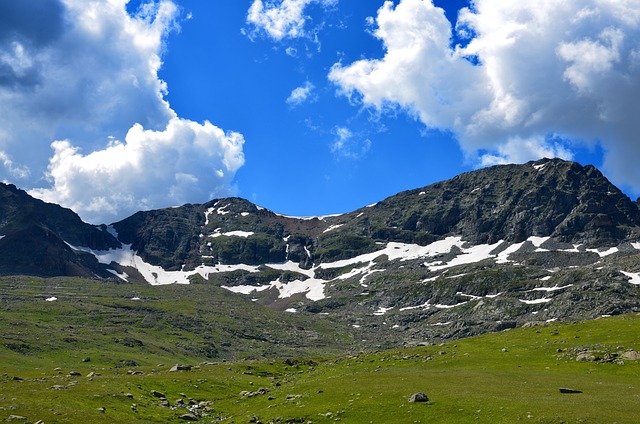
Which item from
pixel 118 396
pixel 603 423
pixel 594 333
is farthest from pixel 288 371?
pixel 603 423

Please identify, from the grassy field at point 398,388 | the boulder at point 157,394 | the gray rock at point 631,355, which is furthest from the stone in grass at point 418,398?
the gray rock at point 631,355

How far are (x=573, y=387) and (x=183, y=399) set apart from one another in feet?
136

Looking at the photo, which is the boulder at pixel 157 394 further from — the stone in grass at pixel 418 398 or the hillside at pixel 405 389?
the stone in grass at pixel 418 398

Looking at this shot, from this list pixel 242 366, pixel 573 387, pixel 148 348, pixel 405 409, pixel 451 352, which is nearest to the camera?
pixel 405 409

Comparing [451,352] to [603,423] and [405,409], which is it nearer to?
[405,409]

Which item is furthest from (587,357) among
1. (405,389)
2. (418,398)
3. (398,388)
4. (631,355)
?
(418,398)

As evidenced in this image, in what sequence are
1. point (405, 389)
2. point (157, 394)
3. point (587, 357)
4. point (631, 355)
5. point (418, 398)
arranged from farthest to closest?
point (587, 357)
point (631, 355)
point (157, 394)
point (405, 389)
point (418, 398)

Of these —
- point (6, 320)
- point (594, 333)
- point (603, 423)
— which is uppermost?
point (6, 320)

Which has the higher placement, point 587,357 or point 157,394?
point 587,357

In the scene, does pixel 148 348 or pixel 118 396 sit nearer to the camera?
pixel 118 396

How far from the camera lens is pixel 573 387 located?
52.2 m

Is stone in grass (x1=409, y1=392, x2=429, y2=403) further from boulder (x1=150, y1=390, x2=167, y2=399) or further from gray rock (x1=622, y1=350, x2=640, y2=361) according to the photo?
gray rock (x1=622, y1=350, x2=640, y2=361)

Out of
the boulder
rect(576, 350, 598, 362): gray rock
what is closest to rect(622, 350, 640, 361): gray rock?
rect(576, 350, 598, 362): gray rock

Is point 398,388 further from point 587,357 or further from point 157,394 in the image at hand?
point 587,357
